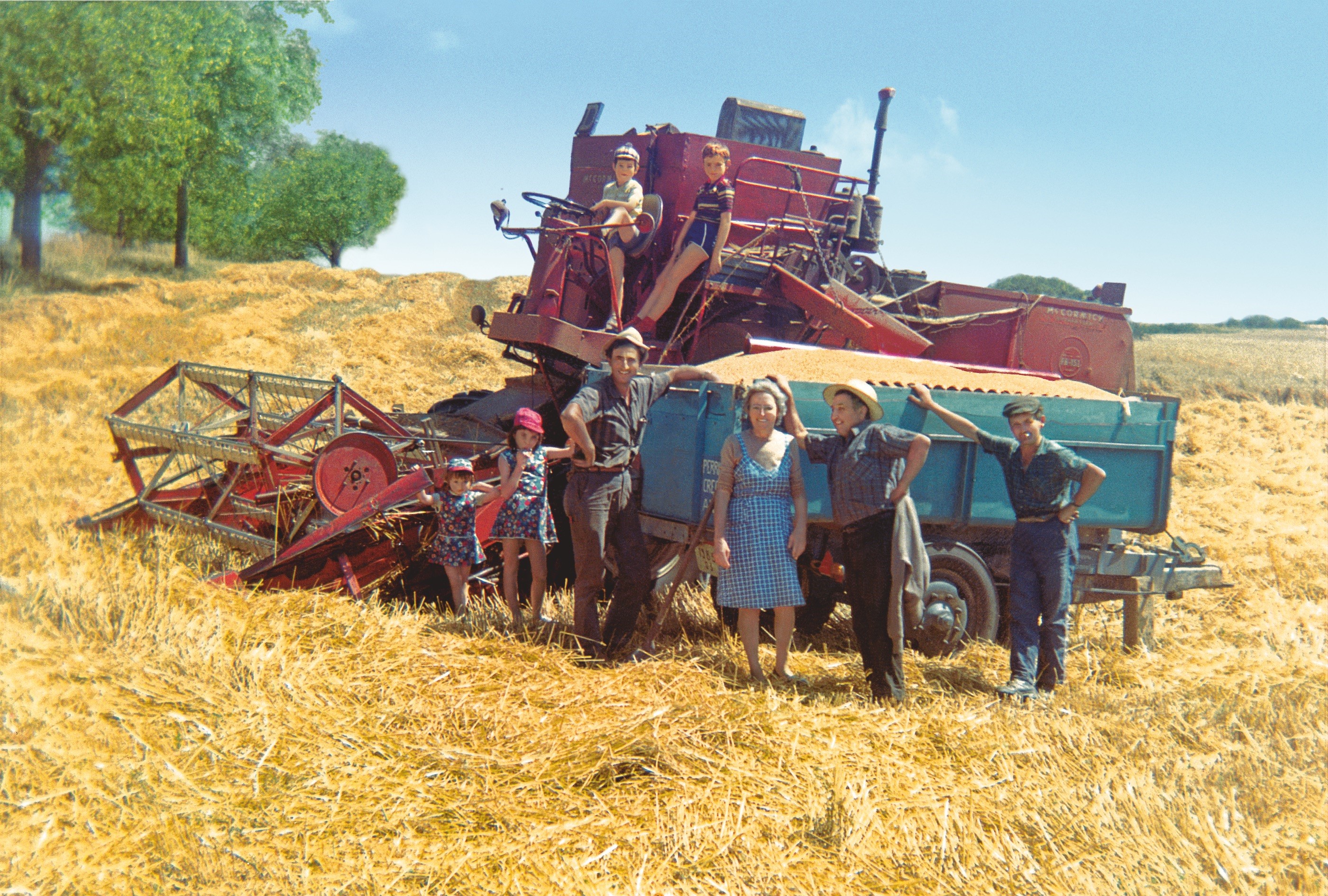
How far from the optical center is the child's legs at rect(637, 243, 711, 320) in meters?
7.32

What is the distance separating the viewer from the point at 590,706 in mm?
4336

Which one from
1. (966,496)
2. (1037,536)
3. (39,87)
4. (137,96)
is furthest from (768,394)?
(137,96)

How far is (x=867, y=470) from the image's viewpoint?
459 cm

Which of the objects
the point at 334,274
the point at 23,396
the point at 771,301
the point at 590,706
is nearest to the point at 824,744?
the point at 590,706

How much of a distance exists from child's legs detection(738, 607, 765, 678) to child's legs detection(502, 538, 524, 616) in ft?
4.74

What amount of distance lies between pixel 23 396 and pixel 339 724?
10961mm

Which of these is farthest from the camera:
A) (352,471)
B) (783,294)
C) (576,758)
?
(783,294)

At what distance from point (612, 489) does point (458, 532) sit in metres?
1.23

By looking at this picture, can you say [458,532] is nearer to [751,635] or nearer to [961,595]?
[751,635]

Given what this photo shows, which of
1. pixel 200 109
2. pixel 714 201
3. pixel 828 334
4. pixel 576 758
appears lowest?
pixel 576 758

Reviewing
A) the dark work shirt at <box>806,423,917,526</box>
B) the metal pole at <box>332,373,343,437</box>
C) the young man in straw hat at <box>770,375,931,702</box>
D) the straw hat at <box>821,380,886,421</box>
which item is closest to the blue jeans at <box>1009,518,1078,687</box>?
the young man in straw hat at <box>770,375,931,702</box>

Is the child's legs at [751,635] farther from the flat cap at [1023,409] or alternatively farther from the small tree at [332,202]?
the small tree at [332,202]

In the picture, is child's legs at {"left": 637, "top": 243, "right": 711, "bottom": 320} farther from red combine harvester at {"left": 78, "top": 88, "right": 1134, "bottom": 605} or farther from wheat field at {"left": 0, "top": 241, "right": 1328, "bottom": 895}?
wheat field at {"left": 0, "top": 241, "right": 1328, "bottom": 895}

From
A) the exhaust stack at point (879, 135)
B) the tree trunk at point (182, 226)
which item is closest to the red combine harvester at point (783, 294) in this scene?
the exhaust stack at point (879, 135)
